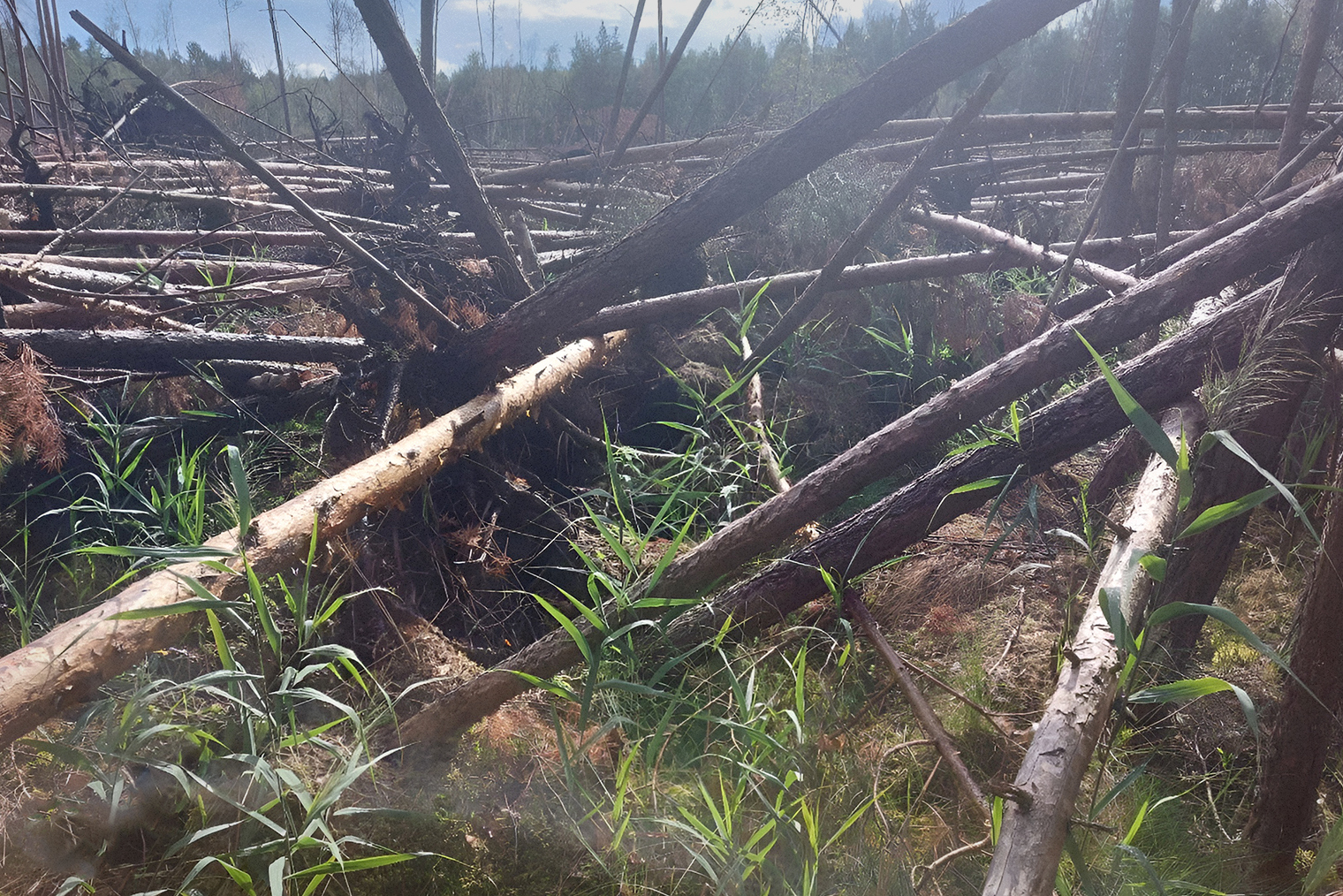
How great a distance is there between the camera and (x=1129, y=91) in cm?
474

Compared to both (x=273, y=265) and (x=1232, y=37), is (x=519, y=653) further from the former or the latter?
(x=1232, y=37)

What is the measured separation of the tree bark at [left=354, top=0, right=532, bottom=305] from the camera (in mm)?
3154

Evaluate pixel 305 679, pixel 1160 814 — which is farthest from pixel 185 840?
pixel 1160 814

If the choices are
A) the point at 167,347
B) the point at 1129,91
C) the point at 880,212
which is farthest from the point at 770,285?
the point at 1129,91

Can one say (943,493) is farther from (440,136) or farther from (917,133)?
(917,133)

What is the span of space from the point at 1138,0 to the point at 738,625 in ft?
16.5

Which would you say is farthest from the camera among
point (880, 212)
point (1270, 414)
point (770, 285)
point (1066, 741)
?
point (770, 285)

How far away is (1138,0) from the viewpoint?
4660 mm

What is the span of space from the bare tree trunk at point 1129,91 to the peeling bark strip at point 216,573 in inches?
157

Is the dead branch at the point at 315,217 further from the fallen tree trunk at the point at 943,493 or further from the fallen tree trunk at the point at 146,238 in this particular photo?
the fallen tree trunk at the point at 943,493

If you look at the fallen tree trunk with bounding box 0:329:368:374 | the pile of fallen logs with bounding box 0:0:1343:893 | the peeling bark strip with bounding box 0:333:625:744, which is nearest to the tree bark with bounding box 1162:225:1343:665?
the pile of fallen logs with bounding box 0:0:1343:893

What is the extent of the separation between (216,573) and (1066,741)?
1.80 metres

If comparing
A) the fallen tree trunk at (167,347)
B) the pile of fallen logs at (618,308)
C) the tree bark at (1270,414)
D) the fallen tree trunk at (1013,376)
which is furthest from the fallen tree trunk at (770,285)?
the tree bark at (1270,414)

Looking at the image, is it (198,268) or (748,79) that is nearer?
(198,268)
